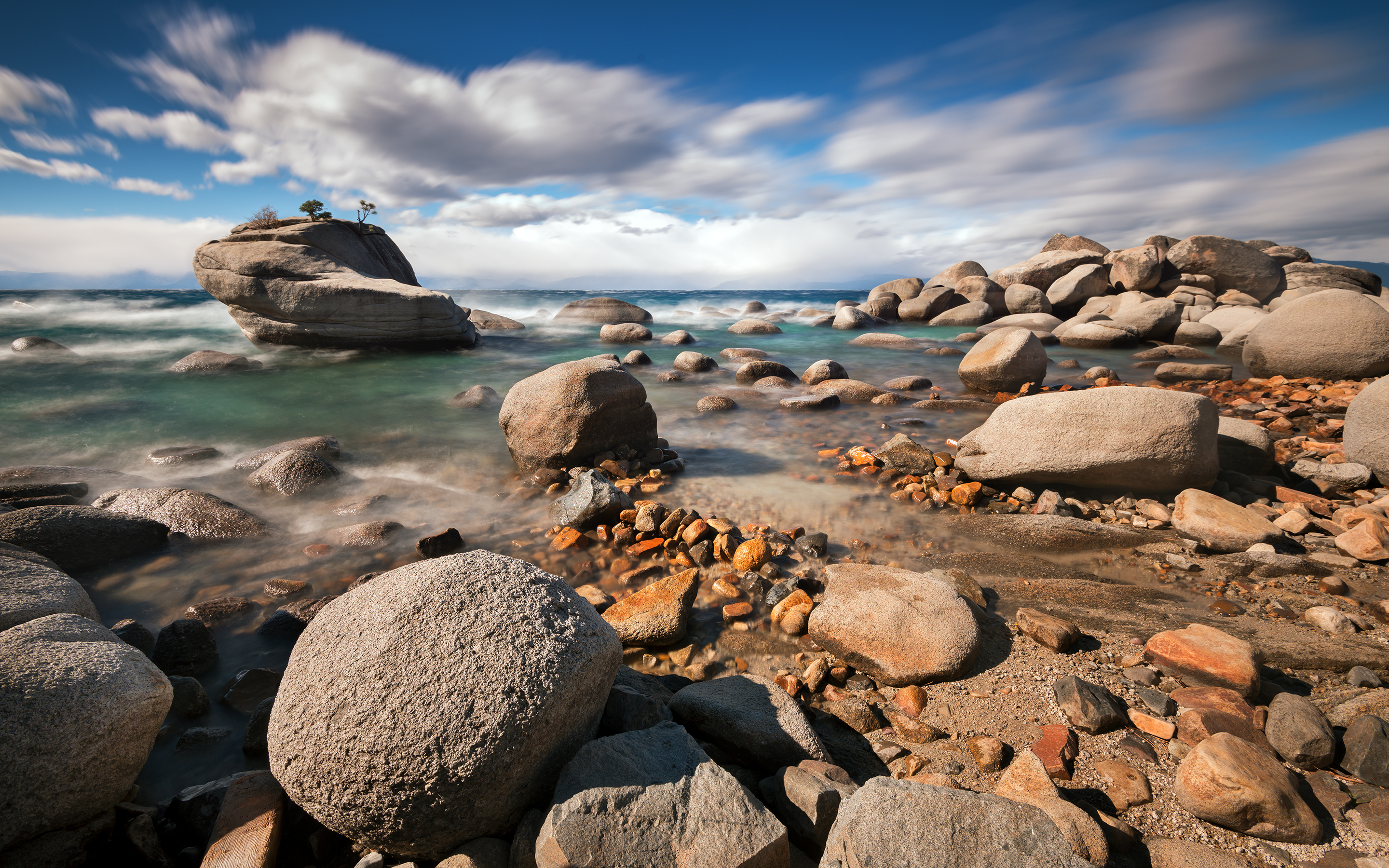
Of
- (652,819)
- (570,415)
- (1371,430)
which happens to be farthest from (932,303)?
(652,819)

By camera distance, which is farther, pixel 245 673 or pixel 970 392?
pixel 970 392

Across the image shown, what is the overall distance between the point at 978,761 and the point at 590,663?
1658mm

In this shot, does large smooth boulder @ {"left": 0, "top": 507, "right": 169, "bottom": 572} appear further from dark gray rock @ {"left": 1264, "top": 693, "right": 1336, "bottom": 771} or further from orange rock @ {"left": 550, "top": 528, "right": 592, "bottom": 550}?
dark gray rock @ {"left": 1264, "top": 693, "right": 1336, "bottom": 771}

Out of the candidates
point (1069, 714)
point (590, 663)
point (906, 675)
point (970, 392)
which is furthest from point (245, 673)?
point (970, 392)

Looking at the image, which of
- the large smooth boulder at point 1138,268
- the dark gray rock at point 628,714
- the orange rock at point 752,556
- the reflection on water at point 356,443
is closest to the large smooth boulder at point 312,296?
the reflection on water at point 356,443

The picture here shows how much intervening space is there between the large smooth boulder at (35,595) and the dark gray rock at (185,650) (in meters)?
0.35

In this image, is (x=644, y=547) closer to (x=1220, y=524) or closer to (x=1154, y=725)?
(x=1154, y=725)

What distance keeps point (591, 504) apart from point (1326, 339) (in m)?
11.6

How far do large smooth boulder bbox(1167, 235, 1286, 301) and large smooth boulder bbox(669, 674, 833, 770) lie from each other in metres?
27.5

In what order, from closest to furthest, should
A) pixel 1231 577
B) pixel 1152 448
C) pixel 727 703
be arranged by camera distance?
pixel 727 703 < pixel 1231 577 < pixel 1152 448

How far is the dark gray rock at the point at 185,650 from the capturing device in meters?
3.07

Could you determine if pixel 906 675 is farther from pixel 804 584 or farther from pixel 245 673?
pixel 245 673

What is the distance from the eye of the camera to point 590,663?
2006mm

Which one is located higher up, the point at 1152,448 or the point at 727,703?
the point at 1152,448
